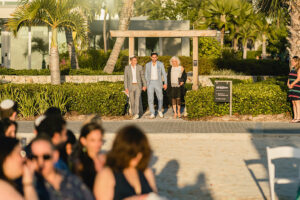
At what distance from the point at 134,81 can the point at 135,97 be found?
45 centimetres

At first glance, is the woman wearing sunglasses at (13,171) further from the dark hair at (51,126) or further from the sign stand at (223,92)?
the sign stand at (223,92)

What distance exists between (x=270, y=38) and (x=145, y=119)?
46.4m

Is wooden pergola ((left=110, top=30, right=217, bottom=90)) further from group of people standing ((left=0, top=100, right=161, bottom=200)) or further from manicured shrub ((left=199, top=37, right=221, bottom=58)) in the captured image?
manicured shrub ((left=199, top=37, right=221, bottom=58))

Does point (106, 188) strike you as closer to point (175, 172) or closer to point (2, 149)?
point (2, 149)

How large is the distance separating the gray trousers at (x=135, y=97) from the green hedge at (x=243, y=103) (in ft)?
4.40

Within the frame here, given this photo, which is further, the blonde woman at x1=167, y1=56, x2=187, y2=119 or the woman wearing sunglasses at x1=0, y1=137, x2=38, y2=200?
the blonde woman at x1=167, y1=56, x2=187, y2=119

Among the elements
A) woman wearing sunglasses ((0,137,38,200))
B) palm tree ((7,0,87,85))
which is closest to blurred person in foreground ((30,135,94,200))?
woman wearing sunglasses ((0,137,38,200))

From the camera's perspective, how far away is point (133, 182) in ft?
14.1

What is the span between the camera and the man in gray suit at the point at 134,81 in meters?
14.7

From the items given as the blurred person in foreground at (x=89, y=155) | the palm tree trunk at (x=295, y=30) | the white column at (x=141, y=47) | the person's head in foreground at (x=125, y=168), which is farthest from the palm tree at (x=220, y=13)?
the person's head in foreground at (x=125, y=168)

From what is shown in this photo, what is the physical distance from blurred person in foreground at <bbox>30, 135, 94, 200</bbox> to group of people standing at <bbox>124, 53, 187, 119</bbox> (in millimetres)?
10695

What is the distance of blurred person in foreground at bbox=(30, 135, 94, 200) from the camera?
3.93 m

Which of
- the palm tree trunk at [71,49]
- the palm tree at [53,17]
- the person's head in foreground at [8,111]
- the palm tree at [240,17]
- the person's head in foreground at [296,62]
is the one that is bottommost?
the person's head in foreground at [8,111]

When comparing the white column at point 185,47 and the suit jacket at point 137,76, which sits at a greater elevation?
the white column at point 185,47
